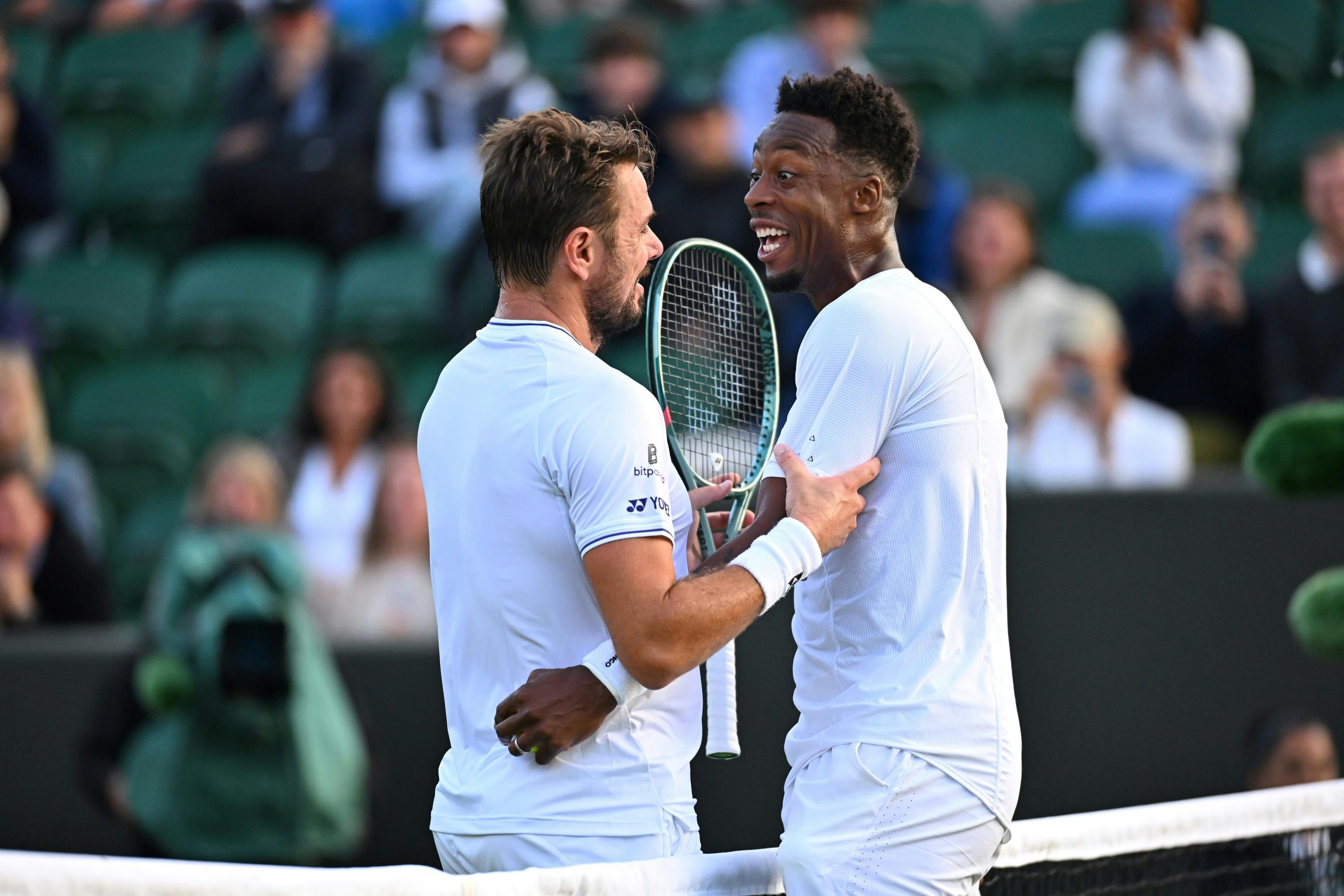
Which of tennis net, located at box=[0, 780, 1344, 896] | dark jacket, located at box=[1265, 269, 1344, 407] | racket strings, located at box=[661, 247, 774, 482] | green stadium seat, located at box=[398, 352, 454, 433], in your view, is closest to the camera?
tennis net, located at box=[0, 780, 1344, 896]

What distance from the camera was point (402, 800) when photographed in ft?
18.6

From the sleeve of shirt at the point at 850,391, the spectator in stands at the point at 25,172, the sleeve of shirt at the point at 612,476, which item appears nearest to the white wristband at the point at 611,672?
the sleeve of shirt at the point at 612,476

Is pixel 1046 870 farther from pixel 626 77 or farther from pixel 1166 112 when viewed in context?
pixel 626 77

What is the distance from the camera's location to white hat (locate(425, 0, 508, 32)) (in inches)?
299

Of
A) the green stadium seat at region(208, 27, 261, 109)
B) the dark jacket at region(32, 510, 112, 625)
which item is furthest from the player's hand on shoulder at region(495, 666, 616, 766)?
the green stadium seat at region(208, 27, 261, 109)

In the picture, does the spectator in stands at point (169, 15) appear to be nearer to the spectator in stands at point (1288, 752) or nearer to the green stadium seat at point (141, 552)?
the green stadium seat at point (141, 552)

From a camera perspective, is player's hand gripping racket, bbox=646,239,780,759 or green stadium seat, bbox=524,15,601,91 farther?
green stadium seat, bbox=524,15,601,91

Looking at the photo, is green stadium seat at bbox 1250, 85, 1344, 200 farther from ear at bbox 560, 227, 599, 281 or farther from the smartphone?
ear at bbox 560, 227, 599, 281

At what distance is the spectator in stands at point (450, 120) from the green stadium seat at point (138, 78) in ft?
6.67

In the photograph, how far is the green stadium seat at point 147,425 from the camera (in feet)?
23.6

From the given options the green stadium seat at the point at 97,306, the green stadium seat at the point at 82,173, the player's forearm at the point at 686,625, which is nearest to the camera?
the player's forearm at the point at 686,625

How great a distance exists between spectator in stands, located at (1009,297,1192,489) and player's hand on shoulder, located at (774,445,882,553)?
344 cm

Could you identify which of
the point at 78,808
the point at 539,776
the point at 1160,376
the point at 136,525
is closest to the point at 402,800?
the point at 78,808

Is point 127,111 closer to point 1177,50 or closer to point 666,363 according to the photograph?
point 1177,50
